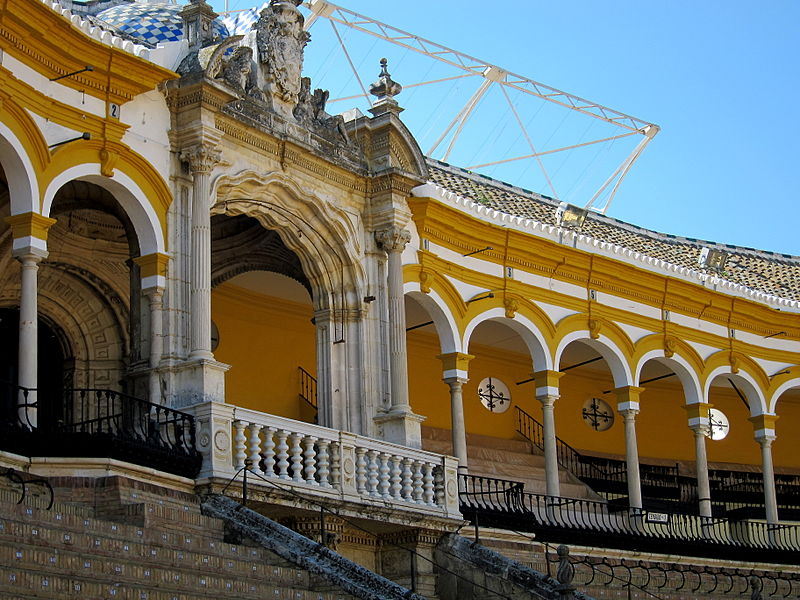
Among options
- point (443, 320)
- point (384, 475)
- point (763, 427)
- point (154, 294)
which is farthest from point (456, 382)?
point (763, 427)

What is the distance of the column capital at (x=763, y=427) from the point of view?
83.1ft

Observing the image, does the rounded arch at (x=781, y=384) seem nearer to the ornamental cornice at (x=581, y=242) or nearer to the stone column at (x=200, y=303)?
the ornamental cornice at (x=581, y=242)

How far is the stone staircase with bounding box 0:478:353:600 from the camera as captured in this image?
33.7 ft

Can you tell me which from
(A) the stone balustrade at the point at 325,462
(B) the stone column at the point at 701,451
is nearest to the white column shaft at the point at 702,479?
A: (B) the stone column at the point at 701,451

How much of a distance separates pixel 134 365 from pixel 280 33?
181 inches

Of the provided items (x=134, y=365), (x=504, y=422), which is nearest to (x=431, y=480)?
(x=134, y=365)

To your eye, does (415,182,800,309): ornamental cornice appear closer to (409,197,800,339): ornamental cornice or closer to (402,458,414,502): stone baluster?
(409,197,800,339): ornamental cornice

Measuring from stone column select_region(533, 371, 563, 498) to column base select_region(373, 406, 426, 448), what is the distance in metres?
3.89

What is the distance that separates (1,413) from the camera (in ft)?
57.3

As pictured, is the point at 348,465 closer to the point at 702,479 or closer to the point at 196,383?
the point at 196,383

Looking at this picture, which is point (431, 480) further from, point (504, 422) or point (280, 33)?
point (504, 422)

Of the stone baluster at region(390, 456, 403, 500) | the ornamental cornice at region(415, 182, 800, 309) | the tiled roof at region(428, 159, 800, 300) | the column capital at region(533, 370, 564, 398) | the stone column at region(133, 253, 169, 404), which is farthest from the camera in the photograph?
the tiled roof at region(428, 159, 800, 300)

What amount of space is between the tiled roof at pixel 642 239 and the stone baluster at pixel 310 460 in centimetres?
958

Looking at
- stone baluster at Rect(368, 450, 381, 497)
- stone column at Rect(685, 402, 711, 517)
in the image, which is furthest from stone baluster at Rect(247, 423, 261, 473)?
stone column at Rect(685, 402, 711, 517)
